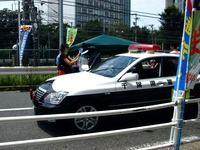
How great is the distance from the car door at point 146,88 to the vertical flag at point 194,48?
256cm

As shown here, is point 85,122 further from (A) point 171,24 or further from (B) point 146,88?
(A) point 171,24

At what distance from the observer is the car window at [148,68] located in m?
6.42

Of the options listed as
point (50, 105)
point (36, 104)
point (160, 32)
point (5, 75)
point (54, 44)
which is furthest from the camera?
point (54, 44)

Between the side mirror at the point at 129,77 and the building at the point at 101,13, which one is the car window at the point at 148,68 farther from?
the building at the point at 101,13

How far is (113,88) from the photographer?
19.3ft

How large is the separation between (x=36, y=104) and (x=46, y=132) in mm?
584

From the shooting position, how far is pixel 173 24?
57250 millimetres

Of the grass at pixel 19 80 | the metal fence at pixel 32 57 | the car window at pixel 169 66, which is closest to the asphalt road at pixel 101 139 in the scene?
the car window at pixel 169 66

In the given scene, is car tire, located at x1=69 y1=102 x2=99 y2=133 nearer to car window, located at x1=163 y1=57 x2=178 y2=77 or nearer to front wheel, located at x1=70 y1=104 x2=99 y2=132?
front wheel, located at x1=70 y1=104 x2=99 y2=132

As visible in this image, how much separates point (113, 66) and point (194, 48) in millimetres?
3206

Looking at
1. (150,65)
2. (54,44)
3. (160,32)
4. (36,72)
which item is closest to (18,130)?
(150,65)

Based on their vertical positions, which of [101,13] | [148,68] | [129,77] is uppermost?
[101,13]

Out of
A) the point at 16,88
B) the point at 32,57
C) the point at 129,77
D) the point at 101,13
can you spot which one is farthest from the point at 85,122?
the point at 101,13

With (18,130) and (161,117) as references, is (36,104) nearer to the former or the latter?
(18,130)
